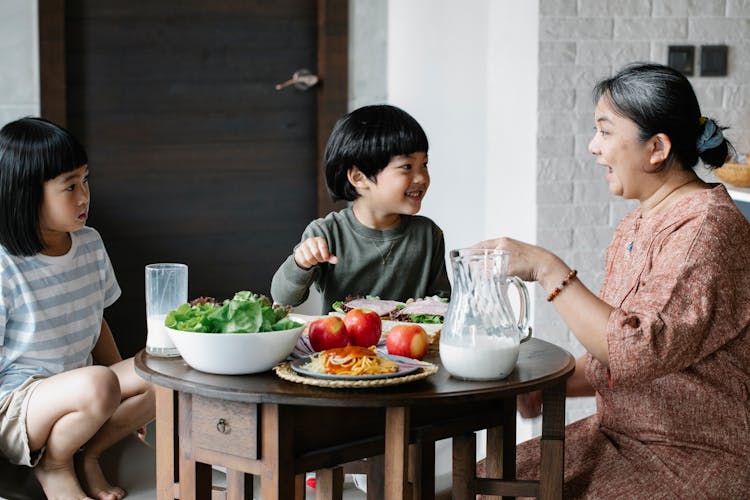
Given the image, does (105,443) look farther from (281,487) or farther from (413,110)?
(413,110)

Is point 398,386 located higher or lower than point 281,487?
higher

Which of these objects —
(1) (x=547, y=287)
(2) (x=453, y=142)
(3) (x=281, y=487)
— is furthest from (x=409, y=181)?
(2) (x=453, y=142)

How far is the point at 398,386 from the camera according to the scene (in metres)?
1.47

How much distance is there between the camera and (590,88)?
3162mm

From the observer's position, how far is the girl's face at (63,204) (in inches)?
→ 84.3

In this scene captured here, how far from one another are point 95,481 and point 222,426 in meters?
0.70

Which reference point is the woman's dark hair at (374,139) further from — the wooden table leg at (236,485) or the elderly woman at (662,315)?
the wooden table leg at (236,485)

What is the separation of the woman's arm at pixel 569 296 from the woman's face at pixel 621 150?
0.25 m

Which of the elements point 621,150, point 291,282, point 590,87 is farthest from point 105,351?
point 590,87

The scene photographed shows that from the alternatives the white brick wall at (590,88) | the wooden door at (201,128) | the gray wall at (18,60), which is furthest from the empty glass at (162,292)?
the wooden door at (201,128)

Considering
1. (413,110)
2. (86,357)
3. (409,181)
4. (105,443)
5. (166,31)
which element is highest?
(166,31)

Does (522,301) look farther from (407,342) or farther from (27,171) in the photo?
(27,171)

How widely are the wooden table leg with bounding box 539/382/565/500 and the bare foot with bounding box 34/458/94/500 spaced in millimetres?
916

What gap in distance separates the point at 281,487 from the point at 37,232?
3.16 feet
